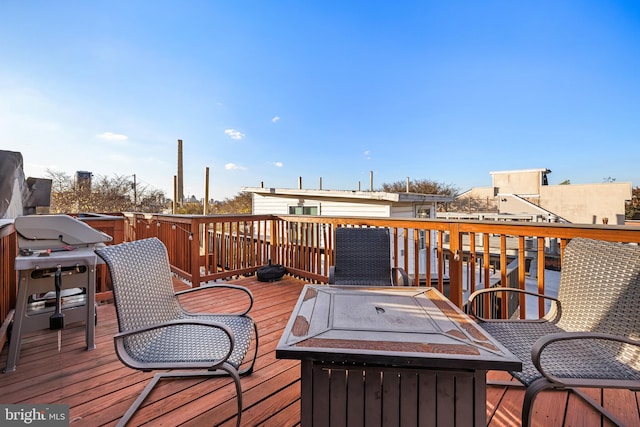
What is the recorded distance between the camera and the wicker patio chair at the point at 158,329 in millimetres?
1313

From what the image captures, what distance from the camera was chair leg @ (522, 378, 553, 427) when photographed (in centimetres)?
113

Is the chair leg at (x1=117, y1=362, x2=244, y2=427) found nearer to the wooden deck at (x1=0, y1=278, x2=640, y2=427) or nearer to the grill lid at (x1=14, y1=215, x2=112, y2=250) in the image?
the wooden deck at (x1=0, y1=278, x2=640, y2=427)

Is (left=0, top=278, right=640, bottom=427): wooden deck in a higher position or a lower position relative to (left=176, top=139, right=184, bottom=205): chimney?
lower

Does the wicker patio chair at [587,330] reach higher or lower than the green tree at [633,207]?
lower

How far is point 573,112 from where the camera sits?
11.6m

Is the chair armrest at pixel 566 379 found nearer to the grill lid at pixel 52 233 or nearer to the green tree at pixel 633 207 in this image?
the grill lid at pixel 52 233

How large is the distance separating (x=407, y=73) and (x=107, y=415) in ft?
31.9

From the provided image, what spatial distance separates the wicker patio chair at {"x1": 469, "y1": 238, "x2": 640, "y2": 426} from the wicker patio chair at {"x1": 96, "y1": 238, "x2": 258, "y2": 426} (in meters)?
1.41

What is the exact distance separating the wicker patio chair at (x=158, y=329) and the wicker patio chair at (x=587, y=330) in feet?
4.63

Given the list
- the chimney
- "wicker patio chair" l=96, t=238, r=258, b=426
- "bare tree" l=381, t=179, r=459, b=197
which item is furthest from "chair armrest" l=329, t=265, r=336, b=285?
"bare tree" l=381, t=179, r=459, b=197

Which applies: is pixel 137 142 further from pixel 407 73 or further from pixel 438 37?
pixel 438 37

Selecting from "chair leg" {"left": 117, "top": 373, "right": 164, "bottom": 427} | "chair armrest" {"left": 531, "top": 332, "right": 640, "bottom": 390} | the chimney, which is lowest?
"chair leg" {"left": 117, "top": 373, "right": 164, "bottom": 427}

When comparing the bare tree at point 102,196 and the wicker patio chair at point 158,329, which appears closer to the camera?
the wicker patio chair at point 158,329

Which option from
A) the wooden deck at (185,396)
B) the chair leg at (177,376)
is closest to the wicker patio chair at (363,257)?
the wooden deck at (185,396)
